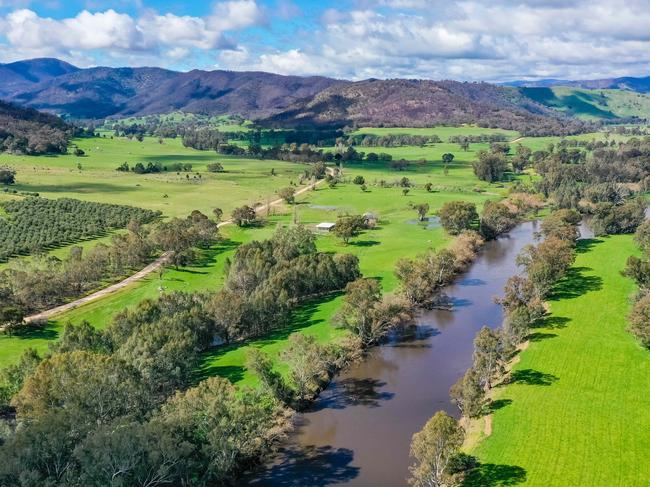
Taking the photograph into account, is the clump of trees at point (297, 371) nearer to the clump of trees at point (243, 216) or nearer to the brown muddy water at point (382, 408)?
the brown muddy water at point (382, 408)

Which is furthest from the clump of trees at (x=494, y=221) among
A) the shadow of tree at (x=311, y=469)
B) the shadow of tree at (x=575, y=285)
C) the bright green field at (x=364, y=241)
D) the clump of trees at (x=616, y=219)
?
the shadow of tree at (x=311, y=469)

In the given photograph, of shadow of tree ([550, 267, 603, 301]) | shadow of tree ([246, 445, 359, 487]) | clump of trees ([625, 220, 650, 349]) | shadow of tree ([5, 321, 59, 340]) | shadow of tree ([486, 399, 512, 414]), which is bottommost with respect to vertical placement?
shadow of tree ([246, 445, 359, 487])

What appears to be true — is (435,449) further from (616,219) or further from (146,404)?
(616,219)

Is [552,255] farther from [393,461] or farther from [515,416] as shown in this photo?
[393,461]

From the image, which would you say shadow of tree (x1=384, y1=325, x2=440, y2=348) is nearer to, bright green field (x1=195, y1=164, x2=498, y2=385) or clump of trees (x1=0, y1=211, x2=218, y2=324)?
bright green field (x1=195, y1=164, x2=498, y2=385)

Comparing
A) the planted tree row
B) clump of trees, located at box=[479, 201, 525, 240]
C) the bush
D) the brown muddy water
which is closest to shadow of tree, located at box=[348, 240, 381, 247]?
clump of trees, located at box=[479, 201, 525, 240]

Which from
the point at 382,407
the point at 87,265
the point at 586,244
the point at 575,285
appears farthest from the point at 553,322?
the point at 87,265

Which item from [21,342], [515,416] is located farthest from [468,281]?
[21,342]
